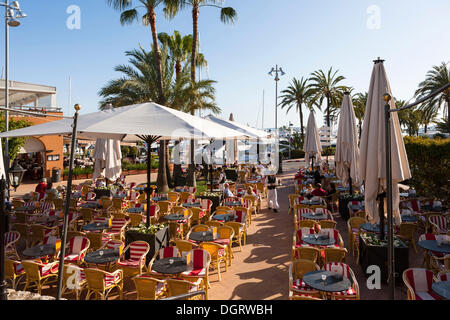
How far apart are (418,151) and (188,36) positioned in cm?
1894

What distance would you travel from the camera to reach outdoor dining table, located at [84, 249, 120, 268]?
6129 millimetres

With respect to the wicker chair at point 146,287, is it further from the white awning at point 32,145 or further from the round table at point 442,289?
the white awning at point 32,145

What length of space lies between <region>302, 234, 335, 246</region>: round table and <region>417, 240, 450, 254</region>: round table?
1.99 metres

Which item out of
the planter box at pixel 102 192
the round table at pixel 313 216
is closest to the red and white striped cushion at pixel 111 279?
the round table at pixel 313 216

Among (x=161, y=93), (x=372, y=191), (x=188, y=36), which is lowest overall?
(x=372, y=191)

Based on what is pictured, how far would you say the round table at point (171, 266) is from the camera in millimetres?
5570

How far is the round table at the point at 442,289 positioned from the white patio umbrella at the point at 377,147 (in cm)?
169

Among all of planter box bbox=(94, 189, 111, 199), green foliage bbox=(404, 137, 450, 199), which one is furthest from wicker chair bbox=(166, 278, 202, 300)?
green foliage bbox=(404, 137, 450, 199)

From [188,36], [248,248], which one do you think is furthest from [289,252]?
[188,36]

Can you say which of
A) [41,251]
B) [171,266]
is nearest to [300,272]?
[171,266]

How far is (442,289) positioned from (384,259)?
2.17 meters

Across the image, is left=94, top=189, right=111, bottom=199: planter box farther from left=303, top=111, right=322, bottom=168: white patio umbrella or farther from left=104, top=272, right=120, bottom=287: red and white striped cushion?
left=303, top=111, right=322, bottom=168: white patio umbrella

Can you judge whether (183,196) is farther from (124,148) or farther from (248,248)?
(124,148)
